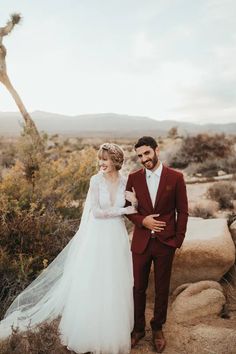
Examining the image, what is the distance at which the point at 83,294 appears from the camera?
4125mm

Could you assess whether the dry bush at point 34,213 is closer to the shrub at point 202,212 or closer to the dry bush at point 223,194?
the shrub at point 202,212

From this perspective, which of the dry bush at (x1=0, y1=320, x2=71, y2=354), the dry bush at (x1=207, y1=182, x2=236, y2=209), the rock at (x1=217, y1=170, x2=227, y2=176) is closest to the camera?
the dry bush at (x1=0, y1=320, x2=71, y2=354)

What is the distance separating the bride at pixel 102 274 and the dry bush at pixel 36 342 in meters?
0.12

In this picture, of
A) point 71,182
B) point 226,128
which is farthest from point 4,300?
point 226,128

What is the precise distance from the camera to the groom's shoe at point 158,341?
13.7 feet

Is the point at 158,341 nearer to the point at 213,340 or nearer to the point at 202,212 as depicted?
the point at 213,340

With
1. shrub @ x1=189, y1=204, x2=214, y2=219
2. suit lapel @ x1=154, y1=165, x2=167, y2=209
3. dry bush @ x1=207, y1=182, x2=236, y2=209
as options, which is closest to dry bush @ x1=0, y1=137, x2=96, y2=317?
suit lapel @ x1=154, y1=165, x2=167, y2=209

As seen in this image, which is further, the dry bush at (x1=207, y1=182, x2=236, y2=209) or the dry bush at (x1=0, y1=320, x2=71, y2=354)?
the dry bush at (x1=207, y1=182, x2=236, y2=209)

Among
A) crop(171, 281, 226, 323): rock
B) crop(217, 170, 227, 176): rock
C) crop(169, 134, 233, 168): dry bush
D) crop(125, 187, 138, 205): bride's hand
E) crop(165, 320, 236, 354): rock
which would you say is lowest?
crop(165, 320, 236, 354): rock

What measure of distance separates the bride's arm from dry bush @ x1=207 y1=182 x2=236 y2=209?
6.18 meters

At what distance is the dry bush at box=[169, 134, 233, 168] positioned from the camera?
16.9m

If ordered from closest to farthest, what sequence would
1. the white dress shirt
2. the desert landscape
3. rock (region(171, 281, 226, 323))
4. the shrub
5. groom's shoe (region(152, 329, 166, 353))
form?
the white dress shirt, groom's shoe (region(152, 329, 166, 353)), the desert landscape, rock (region(171, 281, 226, 323)), the shrub

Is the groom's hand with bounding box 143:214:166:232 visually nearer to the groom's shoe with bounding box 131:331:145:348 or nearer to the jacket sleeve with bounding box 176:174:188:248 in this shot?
the jacket sleeve with bounding box 176:174:188:248

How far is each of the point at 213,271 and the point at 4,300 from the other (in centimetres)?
240
